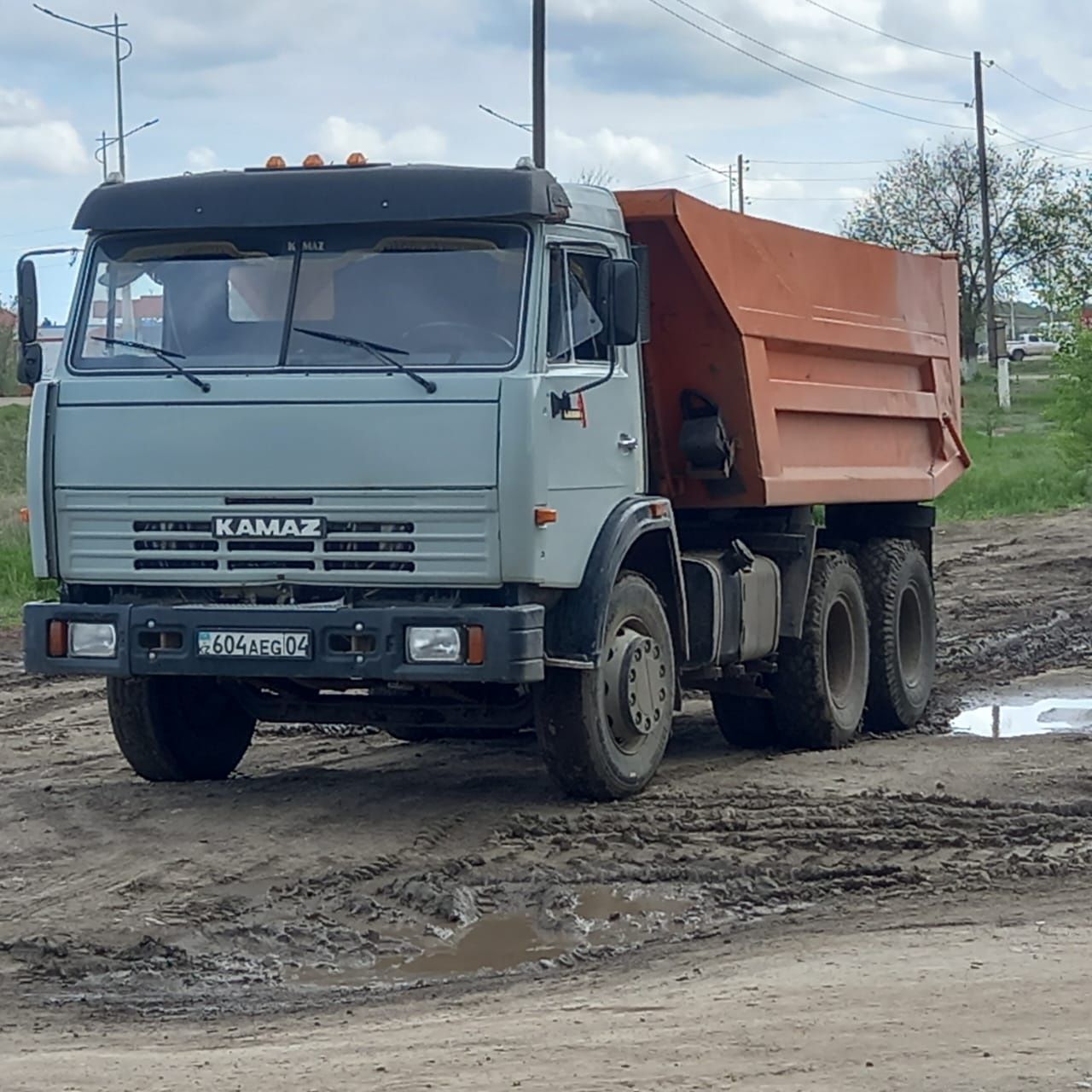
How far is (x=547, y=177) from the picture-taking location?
28.9 feet

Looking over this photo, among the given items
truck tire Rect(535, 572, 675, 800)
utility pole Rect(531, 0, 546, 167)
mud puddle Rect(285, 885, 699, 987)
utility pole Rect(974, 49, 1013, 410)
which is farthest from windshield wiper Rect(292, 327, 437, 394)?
utility pole Rect(974, 49, 1013, 410)

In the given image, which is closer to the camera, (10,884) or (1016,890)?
(1016,890)

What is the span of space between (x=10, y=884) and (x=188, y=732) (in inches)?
79.7

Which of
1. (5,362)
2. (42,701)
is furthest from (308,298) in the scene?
(5,362)

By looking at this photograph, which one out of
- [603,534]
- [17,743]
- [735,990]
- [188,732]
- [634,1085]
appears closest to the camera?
[634,1085]

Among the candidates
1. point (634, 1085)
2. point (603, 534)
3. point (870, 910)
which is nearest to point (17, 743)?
point (603, 534)

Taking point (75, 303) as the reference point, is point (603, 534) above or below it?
Answer: below

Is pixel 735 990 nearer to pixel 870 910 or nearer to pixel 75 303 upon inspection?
pixel 870 910

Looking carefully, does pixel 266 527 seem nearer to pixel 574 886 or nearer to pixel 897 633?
pixel 574 886

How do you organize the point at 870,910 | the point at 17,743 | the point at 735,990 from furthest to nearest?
the point at 17,743, the point at 870,910, the point at 735,990

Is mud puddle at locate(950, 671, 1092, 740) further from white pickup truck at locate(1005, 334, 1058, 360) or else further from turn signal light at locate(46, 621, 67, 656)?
white pickup truck at locate(1005, 334, 1058, 360)

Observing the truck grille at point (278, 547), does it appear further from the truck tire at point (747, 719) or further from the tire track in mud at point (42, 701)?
the tire track in mud at point (42, 701)

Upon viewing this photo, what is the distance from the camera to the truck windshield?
866 cm

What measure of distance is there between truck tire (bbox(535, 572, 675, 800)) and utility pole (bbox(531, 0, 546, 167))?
19803 millimetres
